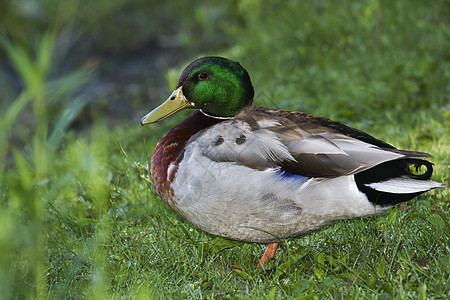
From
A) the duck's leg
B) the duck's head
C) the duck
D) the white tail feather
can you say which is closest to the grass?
the duck's leg

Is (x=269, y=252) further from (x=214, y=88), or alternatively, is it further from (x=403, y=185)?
(x=214, y=88)

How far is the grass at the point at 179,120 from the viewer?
257cm

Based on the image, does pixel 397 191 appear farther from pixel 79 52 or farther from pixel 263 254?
pixel 79 52

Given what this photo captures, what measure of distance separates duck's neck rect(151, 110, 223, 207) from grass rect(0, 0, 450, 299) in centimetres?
28

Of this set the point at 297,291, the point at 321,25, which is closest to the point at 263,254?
the point at 297,291

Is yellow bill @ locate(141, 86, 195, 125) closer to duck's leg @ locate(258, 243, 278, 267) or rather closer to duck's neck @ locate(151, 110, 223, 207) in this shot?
duck's neck @ locate(151, 110, 223, 207)

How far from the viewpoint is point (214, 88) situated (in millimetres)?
3346

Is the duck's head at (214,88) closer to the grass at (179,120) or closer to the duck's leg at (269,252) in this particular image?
the grass at (179,120)

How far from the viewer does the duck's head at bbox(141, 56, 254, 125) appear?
3.34 m

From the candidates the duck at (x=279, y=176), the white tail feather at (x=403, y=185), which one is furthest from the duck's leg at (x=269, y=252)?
the white tail feather at (x=403, y=185)

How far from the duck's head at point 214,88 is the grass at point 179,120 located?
19.3 inches

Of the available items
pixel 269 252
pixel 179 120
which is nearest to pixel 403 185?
pixel 269 252

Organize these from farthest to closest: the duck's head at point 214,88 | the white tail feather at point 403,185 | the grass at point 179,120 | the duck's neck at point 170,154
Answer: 1. the duck's head at point 214,88
2. the duck's neck at point 170,154
3. the white tail feather at point 403,185
4. the grass at point 179,120

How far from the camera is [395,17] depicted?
6.54 meters
